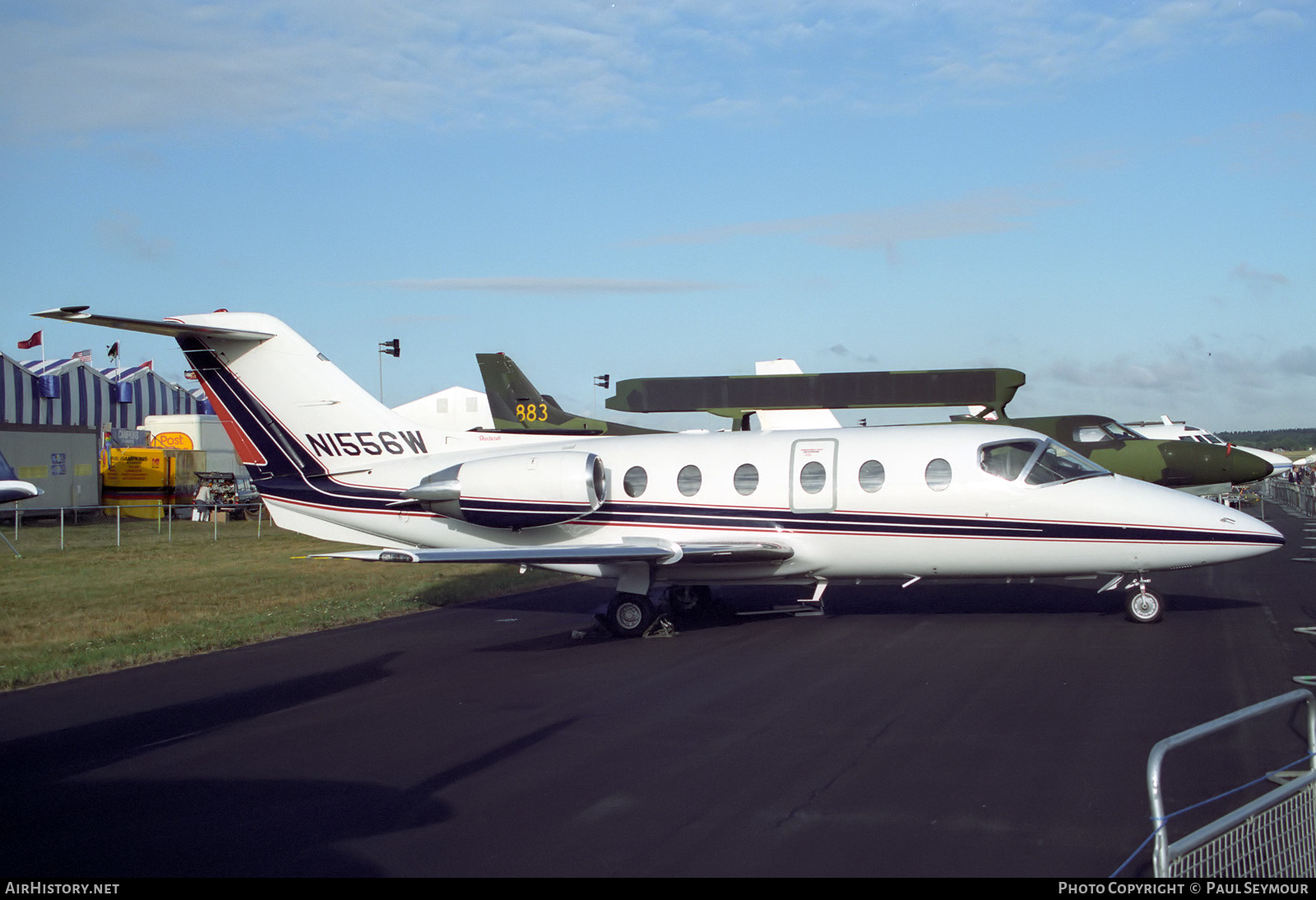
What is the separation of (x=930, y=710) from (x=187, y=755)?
6.30 m

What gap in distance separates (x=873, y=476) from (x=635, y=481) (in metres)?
3.46

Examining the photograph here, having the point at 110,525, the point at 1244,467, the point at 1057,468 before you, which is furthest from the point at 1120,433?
the point at 110,525

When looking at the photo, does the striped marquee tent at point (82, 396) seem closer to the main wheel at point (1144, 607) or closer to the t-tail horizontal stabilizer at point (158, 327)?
the t-tail horizontal stabilizer at point (158, 327)

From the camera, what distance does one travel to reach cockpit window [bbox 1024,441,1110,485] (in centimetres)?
1373

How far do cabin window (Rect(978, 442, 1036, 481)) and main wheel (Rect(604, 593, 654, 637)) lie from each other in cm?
494

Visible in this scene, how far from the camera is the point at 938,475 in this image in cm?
1401

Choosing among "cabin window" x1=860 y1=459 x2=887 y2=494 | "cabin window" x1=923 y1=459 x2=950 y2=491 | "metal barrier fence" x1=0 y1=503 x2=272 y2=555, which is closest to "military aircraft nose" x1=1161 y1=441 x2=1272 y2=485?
"cabin window" x1=923 y1=459 x2=950 y2=491

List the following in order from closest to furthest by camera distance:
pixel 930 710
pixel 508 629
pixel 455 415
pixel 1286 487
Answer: pixel 930 710, pixel 508 629, pixel 455 415, pixel 1286 487

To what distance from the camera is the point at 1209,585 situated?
1788 cm

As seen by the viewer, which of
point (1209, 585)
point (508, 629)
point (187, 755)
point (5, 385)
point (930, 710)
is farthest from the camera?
point (5, 385)

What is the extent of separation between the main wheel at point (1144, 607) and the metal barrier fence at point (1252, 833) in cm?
826

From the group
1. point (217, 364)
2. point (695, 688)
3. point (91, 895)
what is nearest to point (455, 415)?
point (217, 364)

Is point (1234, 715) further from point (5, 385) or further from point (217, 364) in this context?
point (5, 385)

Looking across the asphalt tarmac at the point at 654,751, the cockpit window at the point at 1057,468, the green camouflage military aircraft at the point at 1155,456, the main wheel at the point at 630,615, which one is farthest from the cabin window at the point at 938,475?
the green camouflage military aircraft at the point at 1155,456
